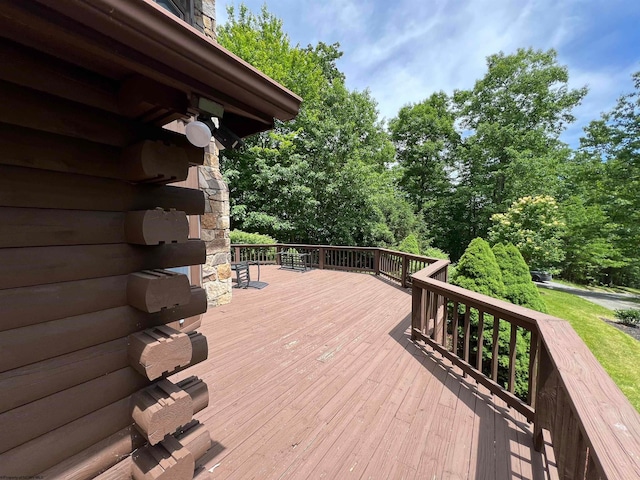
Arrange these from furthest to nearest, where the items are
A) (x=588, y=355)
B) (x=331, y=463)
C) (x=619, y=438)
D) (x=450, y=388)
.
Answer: (x=450, y=388) → (x=331, y=463) → (x=588, y=355) → (x=619, y=438)

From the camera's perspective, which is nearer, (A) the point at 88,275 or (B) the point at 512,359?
(A) the point at 88,275

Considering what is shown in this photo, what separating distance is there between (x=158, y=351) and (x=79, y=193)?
0.83m

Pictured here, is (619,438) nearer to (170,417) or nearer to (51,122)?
(170,417)

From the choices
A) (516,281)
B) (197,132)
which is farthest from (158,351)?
(516,281)

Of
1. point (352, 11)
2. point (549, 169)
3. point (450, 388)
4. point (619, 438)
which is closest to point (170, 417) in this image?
point (619, 438)

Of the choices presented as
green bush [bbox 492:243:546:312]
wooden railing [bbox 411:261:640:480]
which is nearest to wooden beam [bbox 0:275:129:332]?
wooden railing [bbox 411:261:640:480]

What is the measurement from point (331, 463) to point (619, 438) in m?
1.46

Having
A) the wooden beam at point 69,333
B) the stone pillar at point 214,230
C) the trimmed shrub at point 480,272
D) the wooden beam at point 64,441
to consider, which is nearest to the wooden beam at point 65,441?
the wooden beam at point 64,441

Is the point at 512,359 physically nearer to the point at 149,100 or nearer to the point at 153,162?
the point at 153,162

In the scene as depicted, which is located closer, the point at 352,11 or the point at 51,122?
the point at 51,122

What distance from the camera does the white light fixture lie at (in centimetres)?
130

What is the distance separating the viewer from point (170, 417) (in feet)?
4.28

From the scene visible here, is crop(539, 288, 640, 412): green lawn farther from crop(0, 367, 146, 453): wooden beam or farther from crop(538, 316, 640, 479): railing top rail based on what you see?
crop(0, 367, 146, 453): wooden beam

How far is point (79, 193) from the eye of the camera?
3.92ft
